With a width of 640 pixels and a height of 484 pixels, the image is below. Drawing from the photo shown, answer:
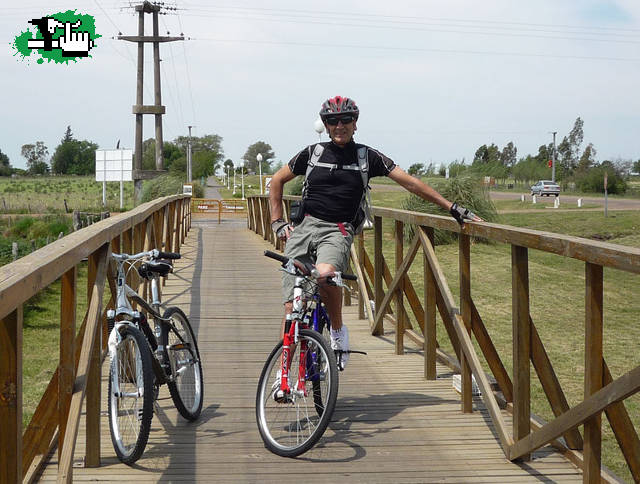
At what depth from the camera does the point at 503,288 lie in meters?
15.0

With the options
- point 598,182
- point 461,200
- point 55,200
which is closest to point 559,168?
point 598,182

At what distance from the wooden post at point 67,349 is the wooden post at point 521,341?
1905 millimetres

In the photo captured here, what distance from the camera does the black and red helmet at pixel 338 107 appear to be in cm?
476

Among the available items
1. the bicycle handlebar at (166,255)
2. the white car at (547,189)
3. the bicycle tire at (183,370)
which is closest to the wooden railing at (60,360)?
the bicycle handlebar at (166,255)

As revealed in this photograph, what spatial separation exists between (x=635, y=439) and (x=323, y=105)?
231 centimetres

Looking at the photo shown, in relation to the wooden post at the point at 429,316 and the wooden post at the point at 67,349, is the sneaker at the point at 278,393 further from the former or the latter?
the wooden post at the point at 429,316

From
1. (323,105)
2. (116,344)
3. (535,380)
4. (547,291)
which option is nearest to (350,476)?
(116,344)

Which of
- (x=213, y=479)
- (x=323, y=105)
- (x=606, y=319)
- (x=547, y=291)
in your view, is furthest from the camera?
(x=547, y=291)

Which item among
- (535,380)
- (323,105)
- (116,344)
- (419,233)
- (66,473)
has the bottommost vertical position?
(535,380)

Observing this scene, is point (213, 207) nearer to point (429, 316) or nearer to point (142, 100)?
point (142, 100)

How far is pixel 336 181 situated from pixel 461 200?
1566cm

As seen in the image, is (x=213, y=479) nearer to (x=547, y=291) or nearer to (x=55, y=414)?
(x=55, y=414)

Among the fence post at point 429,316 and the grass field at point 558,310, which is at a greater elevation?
the fence post at point 429,316

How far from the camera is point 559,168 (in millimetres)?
91062
